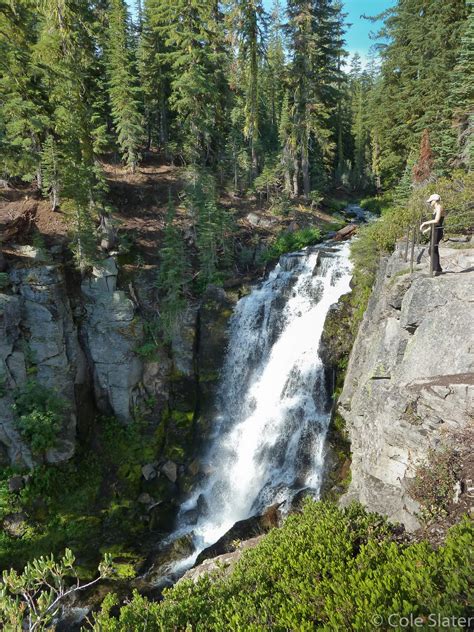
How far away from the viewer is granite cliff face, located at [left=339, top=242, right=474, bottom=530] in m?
7.88

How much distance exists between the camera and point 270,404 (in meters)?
17.0

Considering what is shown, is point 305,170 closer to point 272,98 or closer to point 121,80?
point 121,80

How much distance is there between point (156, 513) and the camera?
16.1m

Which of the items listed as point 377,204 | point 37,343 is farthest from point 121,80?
point 377,204

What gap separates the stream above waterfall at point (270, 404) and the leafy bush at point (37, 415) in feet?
22.3

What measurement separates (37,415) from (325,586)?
14078mm

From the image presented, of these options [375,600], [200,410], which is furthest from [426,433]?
[200,410]

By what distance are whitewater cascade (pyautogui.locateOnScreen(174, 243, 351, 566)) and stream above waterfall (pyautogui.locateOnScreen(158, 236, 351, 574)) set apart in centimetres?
4

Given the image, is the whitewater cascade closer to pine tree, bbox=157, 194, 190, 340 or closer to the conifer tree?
the conifer tree

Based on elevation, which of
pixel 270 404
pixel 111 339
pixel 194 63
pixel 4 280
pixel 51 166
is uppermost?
pixel 194 63

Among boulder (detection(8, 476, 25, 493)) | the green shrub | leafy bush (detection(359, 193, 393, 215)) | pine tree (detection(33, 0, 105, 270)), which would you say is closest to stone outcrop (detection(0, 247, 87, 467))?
the green shrub

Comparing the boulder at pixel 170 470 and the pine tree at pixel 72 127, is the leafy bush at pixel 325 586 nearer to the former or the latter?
the boulder at pixel 170 470

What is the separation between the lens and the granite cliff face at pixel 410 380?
788 cm

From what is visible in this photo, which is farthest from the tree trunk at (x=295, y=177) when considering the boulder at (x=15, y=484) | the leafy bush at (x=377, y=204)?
the boulder at (x=15, y=484)
